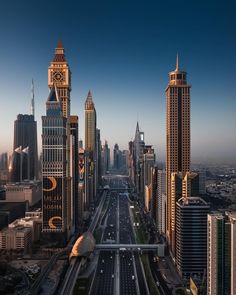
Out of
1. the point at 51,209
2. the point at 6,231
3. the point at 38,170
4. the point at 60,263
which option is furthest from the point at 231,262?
the point at 38,170

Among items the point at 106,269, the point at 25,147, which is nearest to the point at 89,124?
the point at 25,147

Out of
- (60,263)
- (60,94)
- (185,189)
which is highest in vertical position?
(60,94)

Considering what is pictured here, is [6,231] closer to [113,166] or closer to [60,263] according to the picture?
[60,263]

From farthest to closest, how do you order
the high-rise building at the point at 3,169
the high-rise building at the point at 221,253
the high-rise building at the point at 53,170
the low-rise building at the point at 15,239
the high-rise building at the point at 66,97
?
the high-rise building at the point at 3,169, the high-rise building at the point at 66,97, the high-rise building at the point at 53,170, the low-rise building at the point at 15,239, the high-rise building at the point at 221,253

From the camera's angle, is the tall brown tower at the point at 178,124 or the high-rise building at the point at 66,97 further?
the high-rise building at the point at 66,97

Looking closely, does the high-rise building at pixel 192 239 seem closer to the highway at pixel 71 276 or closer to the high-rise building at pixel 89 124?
the highway at pixel 71 276

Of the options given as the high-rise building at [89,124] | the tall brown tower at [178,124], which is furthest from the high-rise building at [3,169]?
the tall brown tower at [178,124]

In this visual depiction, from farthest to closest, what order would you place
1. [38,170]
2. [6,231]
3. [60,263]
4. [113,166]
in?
[113,166] < [38,170] < [6,231] < [60,263]
